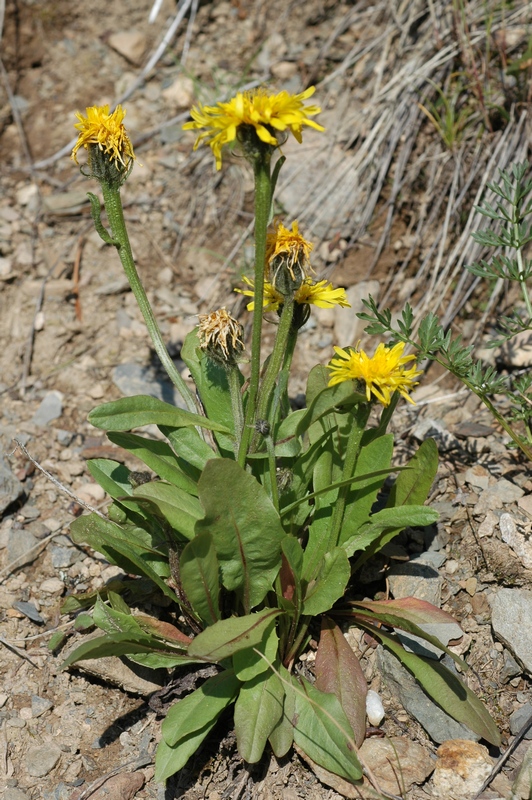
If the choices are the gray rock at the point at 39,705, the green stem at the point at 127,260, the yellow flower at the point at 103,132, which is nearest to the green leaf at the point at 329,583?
the green stem at the point at 127,260

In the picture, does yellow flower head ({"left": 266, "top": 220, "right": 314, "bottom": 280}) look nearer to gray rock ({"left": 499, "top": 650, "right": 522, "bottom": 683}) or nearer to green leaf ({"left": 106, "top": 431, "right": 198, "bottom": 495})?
green leaf ({"left": 106, "top": 431, "right": 198, "bottom": 495})

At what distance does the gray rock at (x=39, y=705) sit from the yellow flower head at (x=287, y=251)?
1.97 metres

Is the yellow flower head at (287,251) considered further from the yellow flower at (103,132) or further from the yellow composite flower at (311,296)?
the yellow flower at (103,132)

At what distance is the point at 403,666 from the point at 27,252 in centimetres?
365

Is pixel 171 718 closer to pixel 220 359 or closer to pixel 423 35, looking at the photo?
pixel 220 359

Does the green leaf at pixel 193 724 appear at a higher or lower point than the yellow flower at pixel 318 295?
lower

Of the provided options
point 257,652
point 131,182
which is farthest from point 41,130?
point 257,652

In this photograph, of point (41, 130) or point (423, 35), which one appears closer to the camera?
point (423, 35)

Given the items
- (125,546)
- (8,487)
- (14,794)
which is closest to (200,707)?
(125,546)

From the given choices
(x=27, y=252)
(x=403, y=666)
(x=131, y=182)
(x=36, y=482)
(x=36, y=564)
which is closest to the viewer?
(x=403, y=666)

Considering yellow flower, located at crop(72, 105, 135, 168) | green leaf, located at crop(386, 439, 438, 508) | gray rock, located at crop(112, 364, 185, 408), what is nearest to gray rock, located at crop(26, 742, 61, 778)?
green leaf, located at crop(386, 439, 438, 508)

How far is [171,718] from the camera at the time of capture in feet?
8.55

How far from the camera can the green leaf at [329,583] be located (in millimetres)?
2658

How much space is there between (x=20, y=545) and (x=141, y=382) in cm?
120
